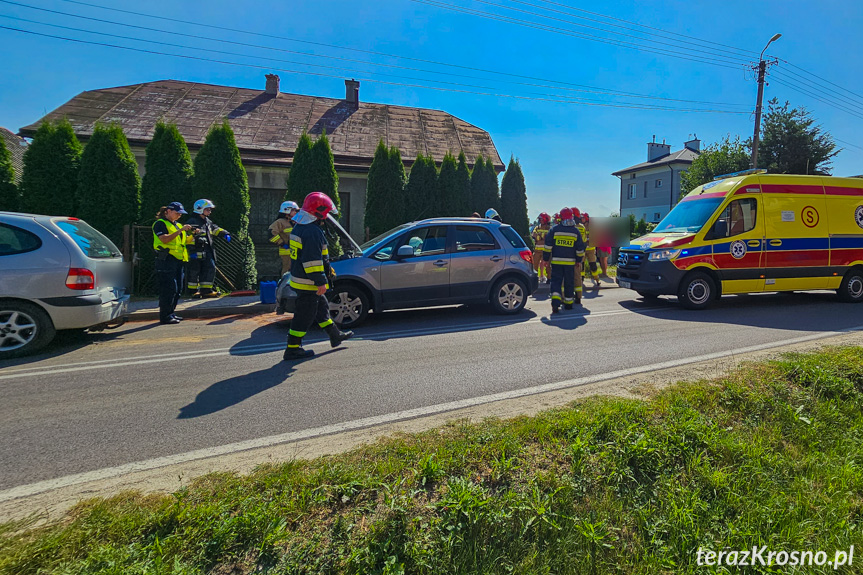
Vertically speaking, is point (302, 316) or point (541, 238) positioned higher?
point (541, 238)

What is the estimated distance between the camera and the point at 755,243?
9.11 meters

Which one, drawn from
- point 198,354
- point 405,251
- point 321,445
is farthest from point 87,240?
point 321,445

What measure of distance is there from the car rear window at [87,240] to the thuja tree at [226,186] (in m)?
4.93

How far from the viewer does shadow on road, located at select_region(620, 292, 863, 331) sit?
25.2ft

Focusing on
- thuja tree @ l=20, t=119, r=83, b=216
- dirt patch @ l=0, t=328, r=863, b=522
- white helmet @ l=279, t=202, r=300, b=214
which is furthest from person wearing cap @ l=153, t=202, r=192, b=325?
dirt patch @ l=0, t=328, r=863, b=522

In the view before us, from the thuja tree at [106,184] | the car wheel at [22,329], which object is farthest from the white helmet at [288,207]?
the car wheel at [22,329]

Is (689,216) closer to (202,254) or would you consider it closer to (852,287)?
(852,287)

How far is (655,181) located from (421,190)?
42.9 metres

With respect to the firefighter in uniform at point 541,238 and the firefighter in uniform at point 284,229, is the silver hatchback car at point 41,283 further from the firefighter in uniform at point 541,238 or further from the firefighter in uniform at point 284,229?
the firefighter in uniform at point 541,238

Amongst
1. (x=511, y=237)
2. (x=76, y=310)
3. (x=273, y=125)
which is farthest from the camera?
(x=273, y=125)

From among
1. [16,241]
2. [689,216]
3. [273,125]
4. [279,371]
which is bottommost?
[279,371]

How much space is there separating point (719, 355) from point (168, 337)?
767cm

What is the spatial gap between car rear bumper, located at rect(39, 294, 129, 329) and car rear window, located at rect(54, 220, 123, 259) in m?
0.63
